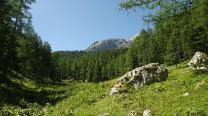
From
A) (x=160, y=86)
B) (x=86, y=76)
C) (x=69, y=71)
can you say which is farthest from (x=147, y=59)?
(x=160, y=86)

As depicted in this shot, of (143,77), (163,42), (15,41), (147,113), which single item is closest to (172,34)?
(147,113)

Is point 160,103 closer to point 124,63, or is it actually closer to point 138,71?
point 138,71

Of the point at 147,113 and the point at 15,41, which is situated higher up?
the point at 15,41

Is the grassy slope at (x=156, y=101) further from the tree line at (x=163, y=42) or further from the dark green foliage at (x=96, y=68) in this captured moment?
the dark green foliage at (x=96, y=68)

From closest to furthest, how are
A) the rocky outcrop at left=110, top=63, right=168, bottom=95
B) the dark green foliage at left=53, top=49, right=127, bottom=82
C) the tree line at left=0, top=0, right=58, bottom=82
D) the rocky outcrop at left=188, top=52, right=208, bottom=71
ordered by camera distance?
the rocky outcrop at left=188, top=52, right=208, bottom=71, the rocky outcrop at left=110, top=63, right=168, bottom=95, the tree line at left=0, top=0, right=58, bottom=82, the dark green foliage at left=53, top=49, right=127, bottom=82

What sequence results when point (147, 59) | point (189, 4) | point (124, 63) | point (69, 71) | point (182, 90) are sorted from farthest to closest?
1. point (69, 71)
2. point (124, 63)
3. point (147, 59)
4. point (182, 90)
5. point (189, 4)

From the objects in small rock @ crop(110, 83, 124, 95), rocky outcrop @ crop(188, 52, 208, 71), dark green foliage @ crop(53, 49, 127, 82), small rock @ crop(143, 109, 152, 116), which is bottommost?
small rock @ crop(143, 109, 152, 116)

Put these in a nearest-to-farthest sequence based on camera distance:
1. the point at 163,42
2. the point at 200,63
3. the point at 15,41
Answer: the point at 200,63 → the point at 15,41 → the point at 163,42

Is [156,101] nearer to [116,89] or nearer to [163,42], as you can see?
[116,89]

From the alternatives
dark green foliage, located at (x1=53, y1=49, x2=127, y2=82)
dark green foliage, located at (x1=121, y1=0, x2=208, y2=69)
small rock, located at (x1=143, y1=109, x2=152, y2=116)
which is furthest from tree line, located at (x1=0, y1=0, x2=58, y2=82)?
dark green foliage, located at (x1=53, y1=49, x2=127, y2=82)

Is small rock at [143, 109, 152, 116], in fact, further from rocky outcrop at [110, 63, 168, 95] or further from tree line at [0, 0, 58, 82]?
tree line at [0, 0, 58, 82]

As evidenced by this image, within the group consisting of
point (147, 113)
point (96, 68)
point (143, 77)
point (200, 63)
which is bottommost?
point (147, 113)

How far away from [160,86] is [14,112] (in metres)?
10.7

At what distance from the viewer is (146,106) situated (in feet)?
69.7
